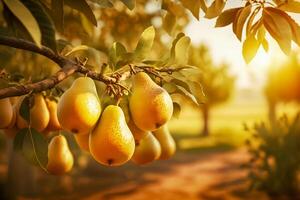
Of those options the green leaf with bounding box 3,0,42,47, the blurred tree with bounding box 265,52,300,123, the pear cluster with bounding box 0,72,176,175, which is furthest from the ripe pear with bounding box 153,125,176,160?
the blurred tree with bounding box 265,52,300,123

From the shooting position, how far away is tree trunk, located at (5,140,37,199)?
859 centimetres

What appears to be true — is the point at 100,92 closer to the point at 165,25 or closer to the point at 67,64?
the point at 67,64

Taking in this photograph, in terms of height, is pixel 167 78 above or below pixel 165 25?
below

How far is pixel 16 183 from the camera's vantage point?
8.74 m

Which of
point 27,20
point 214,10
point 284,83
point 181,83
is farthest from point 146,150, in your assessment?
point 284,83

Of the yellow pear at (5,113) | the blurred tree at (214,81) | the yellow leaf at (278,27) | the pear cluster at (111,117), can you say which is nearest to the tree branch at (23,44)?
the pear cluster at (111,117)

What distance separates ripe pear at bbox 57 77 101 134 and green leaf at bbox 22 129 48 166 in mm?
322

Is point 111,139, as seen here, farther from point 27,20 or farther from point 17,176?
point 17,176

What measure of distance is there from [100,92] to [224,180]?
9376mm

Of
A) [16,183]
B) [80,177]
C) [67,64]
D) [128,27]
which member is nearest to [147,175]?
[80,177]

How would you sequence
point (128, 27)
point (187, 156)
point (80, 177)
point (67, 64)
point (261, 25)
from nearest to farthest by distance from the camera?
point (67, 64) < point (261, 25) < point (128, 27) < point (80, 177) < point (187, 156)

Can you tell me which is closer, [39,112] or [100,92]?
[39,112]

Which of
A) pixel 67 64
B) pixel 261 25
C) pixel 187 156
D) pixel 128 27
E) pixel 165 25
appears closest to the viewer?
pixel 67 64

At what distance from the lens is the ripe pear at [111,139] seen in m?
1.35
